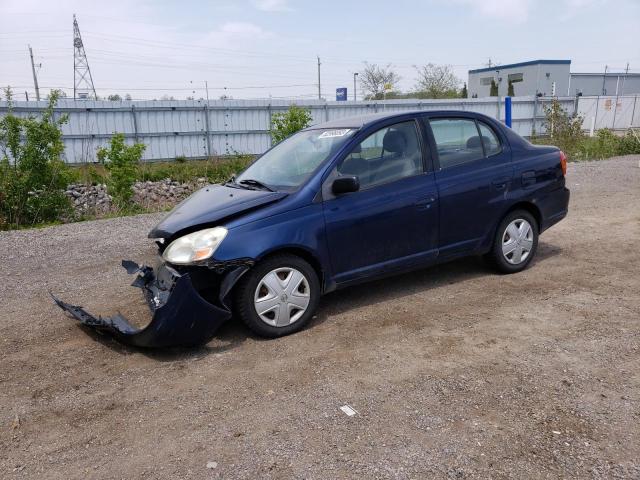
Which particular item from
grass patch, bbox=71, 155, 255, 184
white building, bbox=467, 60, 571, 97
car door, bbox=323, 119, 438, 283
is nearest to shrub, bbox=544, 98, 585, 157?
grass patch, bbox=71, 155, 255, 184

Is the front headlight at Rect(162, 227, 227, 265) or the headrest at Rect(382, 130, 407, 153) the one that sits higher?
the headrest at Rect(382, 130, 407, 153)

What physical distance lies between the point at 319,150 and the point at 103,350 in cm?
250

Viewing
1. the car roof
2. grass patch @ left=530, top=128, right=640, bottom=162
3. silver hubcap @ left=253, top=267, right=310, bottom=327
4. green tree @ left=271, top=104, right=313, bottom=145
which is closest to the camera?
silver hubcap @ left=253, top=267, right=310, bottom=327

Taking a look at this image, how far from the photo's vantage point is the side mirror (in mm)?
4602

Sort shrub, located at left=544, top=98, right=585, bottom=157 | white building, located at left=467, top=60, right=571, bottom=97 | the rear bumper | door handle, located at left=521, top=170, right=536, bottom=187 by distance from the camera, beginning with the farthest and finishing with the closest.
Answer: white building, located at left=467, top=60, right=571, bottom=97, shrub, located at left=544, top=98, right=585, bottom=157, the rear bumper, door handle, located at left=521, top=170, right=536, bottom=187

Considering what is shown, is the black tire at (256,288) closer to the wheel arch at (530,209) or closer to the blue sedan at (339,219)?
the blue sedan at (339,219)

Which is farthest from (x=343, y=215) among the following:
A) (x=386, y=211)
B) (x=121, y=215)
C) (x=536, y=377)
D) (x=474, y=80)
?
(x=474, y=80)

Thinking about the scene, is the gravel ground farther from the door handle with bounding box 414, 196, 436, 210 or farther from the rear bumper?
the door handle with bounding box 414, 196, 436, 210

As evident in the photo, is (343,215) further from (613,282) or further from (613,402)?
(613,282)

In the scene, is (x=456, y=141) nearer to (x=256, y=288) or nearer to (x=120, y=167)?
(x=256, y=288)

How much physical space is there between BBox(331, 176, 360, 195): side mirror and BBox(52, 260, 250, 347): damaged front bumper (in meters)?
1.01

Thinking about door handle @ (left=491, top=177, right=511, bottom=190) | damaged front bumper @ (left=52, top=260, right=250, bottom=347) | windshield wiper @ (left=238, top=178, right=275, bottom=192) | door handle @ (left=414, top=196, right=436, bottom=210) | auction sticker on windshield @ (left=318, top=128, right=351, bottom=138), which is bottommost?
damaged front bumper @ (left=52, top=260, right=250, bottom=347)

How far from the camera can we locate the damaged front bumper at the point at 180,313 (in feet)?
13.0

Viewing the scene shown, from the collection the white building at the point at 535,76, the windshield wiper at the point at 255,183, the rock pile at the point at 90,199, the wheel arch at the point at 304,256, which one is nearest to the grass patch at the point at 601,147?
the rock pile at the point at 90,199
